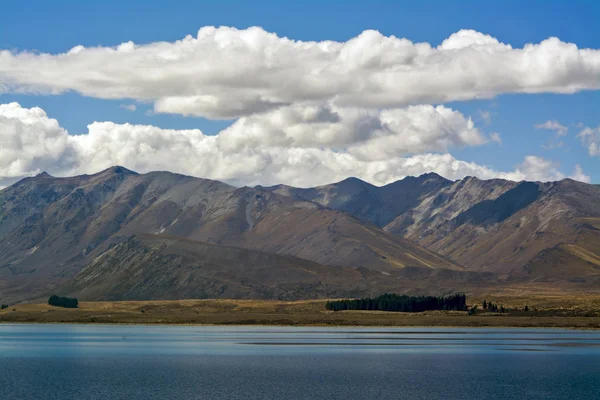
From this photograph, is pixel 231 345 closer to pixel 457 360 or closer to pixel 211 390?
pixel 457 360

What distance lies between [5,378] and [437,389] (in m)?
54.0

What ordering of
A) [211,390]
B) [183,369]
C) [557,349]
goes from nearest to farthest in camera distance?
[211,390] → [183,369] → [557,349]

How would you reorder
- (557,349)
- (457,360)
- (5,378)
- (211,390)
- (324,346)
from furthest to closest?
(324,346), (557,349), (457,360), (5,378), (211,390)

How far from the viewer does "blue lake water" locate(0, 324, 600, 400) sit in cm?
9588

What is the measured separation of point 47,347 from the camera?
537 feet

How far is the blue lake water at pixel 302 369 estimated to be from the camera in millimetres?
95875

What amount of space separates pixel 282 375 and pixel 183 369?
16769mm

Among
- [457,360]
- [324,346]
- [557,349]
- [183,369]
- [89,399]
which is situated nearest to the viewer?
[89,399]

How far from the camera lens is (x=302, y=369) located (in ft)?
392

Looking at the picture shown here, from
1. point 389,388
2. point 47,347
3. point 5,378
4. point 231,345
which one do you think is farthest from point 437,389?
point 47,347

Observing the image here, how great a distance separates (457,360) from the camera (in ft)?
438

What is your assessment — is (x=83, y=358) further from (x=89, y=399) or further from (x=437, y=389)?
(x=437, y=389)

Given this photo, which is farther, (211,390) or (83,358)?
(83,358)

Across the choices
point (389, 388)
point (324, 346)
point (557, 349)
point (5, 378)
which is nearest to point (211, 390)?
point (389, 388)
